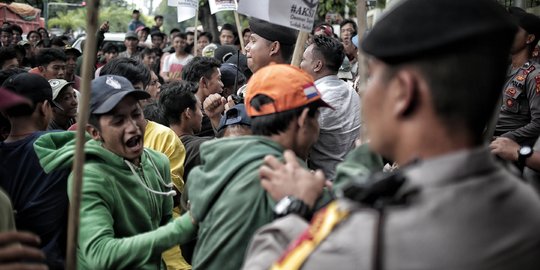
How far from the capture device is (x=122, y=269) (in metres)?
3.26

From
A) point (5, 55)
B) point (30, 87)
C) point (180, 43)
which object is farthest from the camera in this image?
point (180, 43)

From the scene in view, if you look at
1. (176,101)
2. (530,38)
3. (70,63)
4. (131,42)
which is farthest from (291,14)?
(131,42)

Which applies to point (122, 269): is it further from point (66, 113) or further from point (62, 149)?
point (66, 113)

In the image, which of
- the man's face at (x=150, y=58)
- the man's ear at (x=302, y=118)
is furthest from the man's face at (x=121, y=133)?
the man's face at (x=150, y=58)

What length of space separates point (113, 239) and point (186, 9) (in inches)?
276

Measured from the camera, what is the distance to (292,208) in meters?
2.26

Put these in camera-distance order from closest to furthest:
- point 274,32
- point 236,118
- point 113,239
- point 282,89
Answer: point 282,89 < point 113,239 < point 236,118 < point 274,32

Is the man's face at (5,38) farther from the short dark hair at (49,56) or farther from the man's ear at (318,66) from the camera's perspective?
the man's ear at (318,66)

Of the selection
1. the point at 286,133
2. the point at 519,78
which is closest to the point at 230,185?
the point at 286,133

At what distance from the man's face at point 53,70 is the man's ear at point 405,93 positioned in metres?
7.34

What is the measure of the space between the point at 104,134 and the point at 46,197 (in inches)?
18.4

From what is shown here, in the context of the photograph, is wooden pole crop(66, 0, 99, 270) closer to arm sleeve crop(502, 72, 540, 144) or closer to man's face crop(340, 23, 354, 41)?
arm sleeve crop(502, 72, 540, 144)

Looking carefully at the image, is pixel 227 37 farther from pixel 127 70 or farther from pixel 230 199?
pixel 230 199

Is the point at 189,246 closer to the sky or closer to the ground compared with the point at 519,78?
closer to the ground
